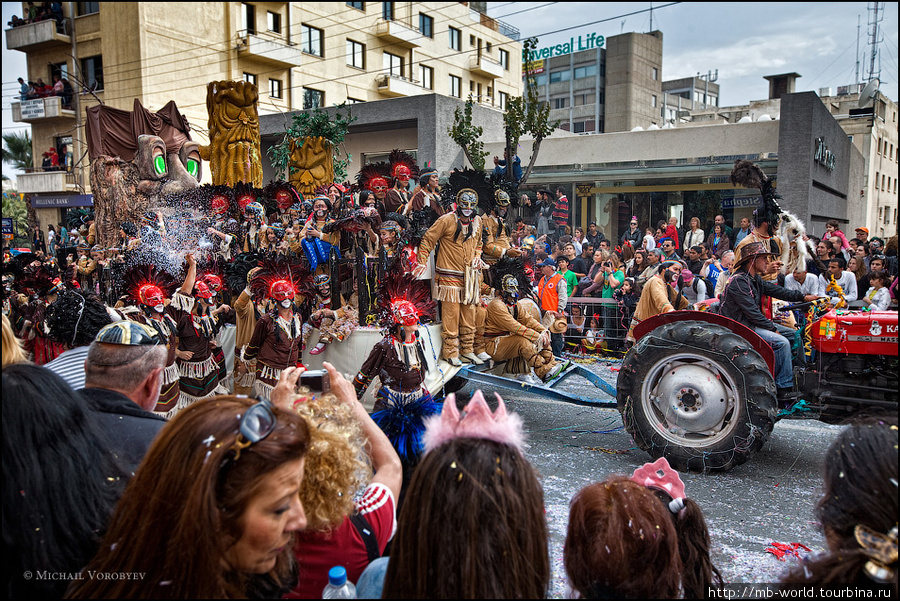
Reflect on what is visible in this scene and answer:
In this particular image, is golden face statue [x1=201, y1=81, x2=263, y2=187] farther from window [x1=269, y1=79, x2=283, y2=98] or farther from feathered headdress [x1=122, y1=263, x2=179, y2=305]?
Answer: window [x1=269, y1=79, x2=283, y2=98]

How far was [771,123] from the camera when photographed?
13852 millimetres

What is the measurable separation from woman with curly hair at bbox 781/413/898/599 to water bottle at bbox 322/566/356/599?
112cm

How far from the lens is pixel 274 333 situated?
237 inches

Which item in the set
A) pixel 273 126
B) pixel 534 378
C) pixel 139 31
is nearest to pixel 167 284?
pixel 534 378

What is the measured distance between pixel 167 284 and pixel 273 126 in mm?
14705

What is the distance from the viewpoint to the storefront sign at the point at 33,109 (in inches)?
923

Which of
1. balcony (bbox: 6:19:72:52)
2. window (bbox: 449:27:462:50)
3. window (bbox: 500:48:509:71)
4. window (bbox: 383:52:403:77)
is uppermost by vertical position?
window (bbox: 500:48:509:71)

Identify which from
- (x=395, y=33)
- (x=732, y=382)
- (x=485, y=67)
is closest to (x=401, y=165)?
(x=732, y=382)

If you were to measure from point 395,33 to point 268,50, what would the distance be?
9.14m

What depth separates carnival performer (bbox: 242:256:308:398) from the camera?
19.7ft

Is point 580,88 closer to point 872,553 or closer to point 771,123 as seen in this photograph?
point 771,123

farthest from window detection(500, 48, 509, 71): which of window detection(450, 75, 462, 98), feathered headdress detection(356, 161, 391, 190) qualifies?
feathered headdress detection(356, 161, 391, 190)

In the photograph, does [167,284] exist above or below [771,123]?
below

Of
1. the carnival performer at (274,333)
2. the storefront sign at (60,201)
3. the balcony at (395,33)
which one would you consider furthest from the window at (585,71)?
the carnival performer at (274,333)
